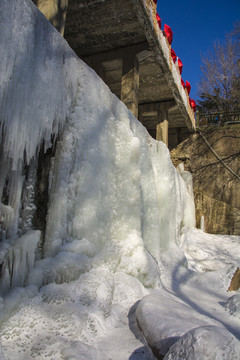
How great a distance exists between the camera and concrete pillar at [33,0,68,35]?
2684 millimetres

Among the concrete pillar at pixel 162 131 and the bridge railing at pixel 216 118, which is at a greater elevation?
the bridge railing at pixel 216 118

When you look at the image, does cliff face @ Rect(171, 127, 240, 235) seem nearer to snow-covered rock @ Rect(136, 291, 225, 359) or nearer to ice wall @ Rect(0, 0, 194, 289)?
ice wall @ Rect(0, 0, 194, 289)

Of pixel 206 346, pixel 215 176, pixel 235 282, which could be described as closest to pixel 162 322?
pixel 206 346

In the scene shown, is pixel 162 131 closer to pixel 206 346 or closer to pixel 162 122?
pixel 162 122

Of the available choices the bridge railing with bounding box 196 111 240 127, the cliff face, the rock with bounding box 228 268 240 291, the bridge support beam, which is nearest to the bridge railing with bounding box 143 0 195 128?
the bridge support beam

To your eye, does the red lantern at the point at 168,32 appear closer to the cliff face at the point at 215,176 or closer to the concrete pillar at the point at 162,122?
the concrete pillar at the point at 162,122

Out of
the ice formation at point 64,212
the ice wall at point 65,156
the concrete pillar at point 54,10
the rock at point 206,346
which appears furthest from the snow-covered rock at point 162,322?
the concrete pillar at point 54,10

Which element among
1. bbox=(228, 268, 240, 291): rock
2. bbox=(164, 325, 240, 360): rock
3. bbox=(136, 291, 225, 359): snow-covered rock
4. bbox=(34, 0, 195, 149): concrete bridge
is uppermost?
bbox=(34, 0, 195, 149): concrete bridge

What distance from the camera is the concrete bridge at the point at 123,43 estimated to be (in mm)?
3752

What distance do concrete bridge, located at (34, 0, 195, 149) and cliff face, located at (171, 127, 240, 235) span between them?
2.18m

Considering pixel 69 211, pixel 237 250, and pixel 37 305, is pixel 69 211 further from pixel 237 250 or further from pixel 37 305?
pixel 237 250

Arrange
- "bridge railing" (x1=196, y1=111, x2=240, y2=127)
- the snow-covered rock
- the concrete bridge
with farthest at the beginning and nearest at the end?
Answer: "bridge railing" (x1=196, y1=111, x2=240, y2=127) → the concrete bridge → the snow-covered rock

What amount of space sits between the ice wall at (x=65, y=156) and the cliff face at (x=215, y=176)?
5463mm

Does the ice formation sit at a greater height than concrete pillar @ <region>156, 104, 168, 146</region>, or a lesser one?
lesser
